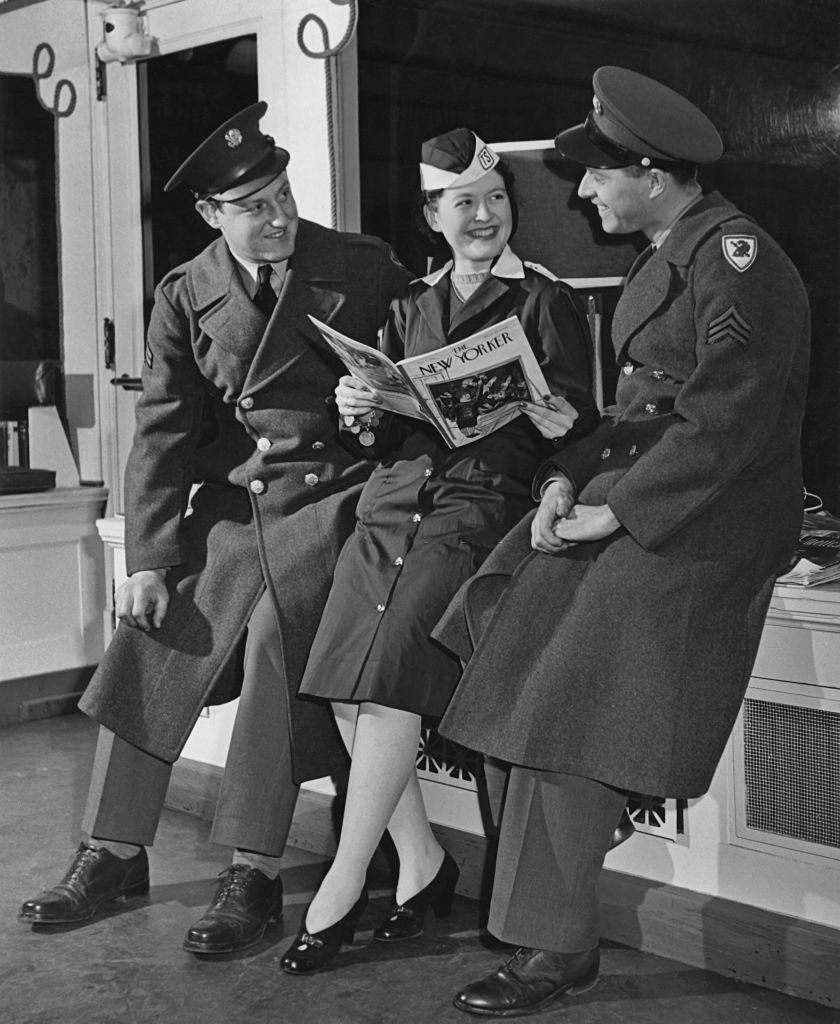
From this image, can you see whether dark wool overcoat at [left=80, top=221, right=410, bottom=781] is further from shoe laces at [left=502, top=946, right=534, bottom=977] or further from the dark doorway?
the dark doorway

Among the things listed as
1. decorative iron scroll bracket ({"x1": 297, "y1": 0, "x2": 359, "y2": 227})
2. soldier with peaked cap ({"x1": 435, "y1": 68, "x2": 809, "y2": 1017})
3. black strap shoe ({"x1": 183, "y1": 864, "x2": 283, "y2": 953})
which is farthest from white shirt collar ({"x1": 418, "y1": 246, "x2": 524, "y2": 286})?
black strap shoe ({"x1": 183, "y1": 864, "x2": 283, "y2": 953})

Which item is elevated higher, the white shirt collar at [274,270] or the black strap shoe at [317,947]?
the white shirt collar at [274,270]

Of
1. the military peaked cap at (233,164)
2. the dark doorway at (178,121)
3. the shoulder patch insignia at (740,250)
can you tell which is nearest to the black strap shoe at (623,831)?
the shoulder patch insignia at (740,250)

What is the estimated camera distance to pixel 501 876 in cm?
232

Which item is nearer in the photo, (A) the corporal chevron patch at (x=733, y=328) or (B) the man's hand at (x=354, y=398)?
(A) the corporal chevron patch at (x=733, y=328)

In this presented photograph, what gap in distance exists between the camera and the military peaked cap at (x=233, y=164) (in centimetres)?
276

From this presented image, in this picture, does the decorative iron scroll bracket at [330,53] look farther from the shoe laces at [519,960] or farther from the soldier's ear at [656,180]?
the shoe laces at [519,960]

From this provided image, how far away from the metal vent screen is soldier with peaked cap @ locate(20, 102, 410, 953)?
854 mm

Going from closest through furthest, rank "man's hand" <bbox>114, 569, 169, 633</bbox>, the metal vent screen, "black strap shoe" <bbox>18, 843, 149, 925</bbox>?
the metal vent screen < "black strap shoe" <bbox>18, 843, 149, 925</bbox> < "man's hand" <bbox>114, 569, 169, 633</bbox>

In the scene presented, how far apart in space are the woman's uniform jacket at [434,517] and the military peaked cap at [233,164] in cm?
45

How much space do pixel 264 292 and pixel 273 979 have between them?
4.61 ft

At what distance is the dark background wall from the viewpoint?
9.39 feet

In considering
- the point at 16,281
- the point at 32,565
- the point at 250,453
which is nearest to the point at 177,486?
the point at 250,453

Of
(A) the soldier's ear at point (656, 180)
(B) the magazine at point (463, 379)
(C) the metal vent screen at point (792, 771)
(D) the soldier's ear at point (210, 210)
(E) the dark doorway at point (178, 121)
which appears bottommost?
(C) the metal vent screen at point (792, 771)
